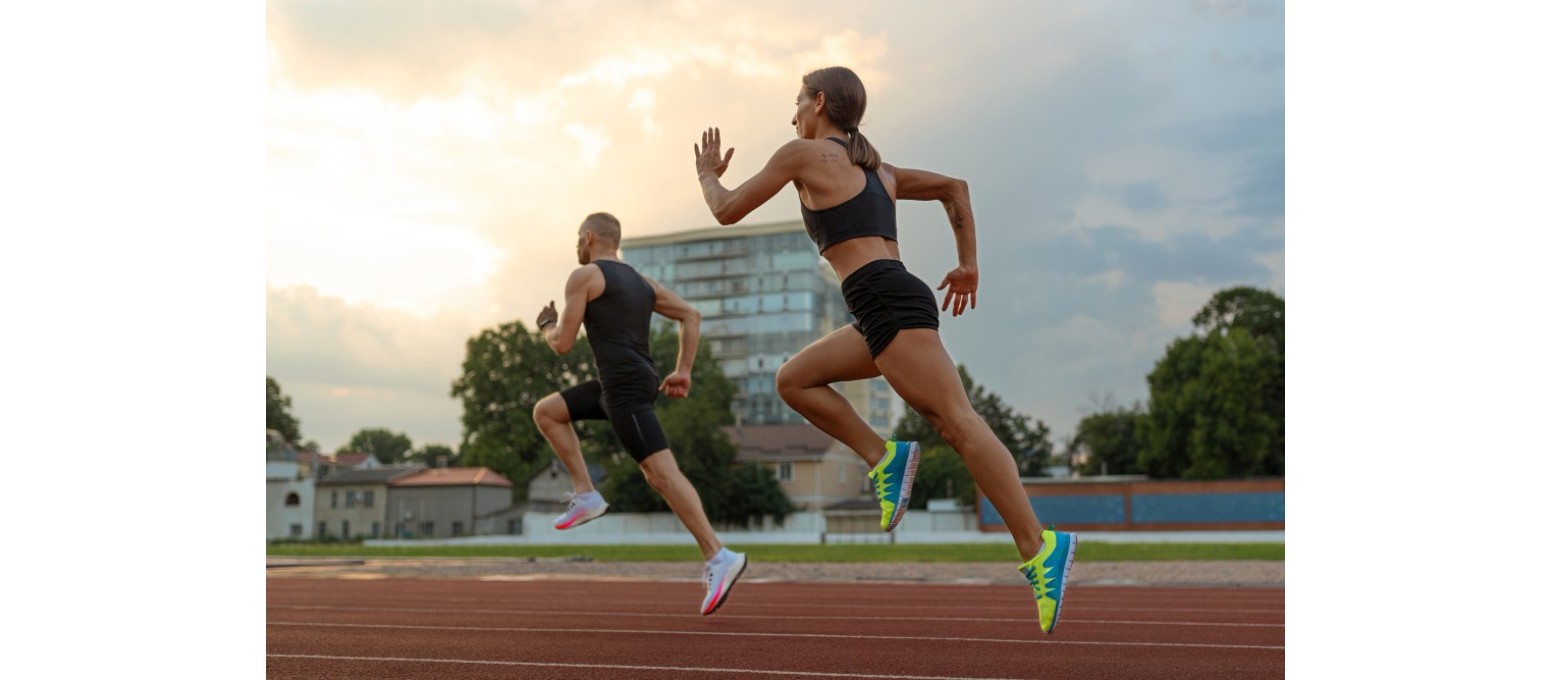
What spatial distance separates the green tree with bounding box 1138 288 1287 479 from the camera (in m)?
55.9

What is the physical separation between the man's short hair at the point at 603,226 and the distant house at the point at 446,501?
63.5m

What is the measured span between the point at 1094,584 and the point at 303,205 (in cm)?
1286

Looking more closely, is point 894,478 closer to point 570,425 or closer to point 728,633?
point 728,633

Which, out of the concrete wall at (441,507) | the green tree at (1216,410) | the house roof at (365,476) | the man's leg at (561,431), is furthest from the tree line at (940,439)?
the man's leg at (561,431)

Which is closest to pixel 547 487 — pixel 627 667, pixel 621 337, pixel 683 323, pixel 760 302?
pixel 760 302

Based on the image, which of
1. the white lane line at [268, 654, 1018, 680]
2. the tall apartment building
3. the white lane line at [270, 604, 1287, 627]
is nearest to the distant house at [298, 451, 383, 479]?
the tall apartment building

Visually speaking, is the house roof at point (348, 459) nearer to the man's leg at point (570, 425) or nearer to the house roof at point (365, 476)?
the house roof at point (365, 476)

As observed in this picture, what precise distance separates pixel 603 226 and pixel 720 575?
226cm

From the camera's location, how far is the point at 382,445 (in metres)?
131

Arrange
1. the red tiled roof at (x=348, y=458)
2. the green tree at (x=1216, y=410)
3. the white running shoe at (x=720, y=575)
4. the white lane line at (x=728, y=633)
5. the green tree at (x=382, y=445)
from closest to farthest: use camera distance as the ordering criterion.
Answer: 1. the white lane line at (x=728, y=633)
2. the white running shoe at (x=720, y=575)
3. the green tree at (x=1216, y=410)
4. the red tiled roof at (x=348, y=458)
5. the green tree at (x=382, y=445)

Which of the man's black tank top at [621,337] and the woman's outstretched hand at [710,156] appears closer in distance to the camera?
the woman's outstretched hand at [710,156]

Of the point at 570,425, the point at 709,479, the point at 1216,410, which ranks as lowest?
the point at 709,479

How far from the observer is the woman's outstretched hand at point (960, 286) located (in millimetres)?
4836
